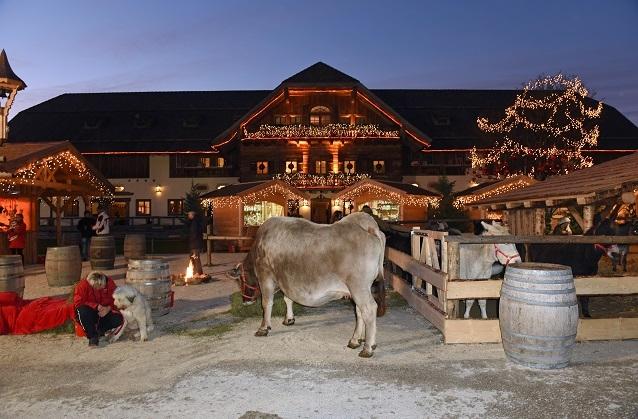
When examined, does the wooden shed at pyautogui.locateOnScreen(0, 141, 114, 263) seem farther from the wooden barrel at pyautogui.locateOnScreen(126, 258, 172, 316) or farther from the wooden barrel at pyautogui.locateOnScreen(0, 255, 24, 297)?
the wooden barrel at pyautogui.locateOnScreen(126, 258, 172, 316)

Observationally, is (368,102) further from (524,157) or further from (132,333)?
(132,333)

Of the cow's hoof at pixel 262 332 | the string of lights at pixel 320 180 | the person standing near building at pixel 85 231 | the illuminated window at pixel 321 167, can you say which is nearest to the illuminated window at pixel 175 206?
the string of lights at pixel 320 180

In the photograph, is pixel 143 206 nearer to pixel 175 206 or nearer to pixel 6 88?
pixel 175 206

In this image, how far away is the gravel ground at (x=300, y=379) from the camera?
4805mm

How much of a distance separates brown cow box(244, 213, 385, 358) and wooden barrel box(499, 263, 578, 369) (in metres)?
1.79

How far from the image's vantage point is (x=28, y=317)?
779cm

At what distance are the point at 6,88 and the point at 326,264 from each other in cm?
1420

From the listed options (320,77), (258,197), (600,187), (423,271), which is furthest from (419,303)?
(320,77)

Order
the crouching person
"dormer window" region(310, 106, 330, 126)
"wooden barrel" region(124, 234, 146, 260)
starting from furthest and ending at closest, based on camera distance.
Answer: "dormer window" region(310, 106, 330, 126) → "wooden barrel" region(124, 234, 146, 260) → the crouching person

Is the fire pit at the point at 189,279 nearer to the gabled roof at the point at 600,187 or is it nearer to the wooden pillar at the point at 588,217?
the gabled roof at the point at 600,187

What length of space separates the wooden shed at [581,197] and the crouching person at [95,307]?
864 centimetres

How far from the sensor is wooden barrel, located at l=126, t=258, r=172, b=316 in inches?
339

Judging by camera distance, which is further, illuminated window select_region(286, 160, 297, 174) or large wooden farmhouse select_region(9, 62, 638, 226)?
illuminated window select_region(286, 160, 297, 174)

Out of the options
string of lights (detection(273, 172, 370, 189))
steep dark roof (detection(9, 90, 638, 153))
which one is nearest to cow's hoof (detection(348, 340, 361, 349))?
string of lights (detection(273, 172, 370, 189))
